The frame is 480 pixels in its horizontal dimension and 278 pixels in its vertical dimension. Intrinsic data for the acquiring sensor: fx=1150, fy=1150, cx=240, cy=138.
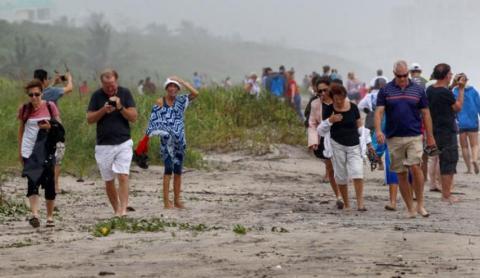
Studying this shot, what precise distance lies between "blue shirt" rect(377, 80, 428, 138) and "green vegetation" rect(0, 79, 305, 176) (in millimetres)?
6091

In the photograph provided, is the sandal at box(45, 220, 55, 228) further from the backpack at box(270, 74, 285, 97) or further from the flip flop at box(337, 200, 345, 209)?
the backpack at box(270, 74, 285, 97)

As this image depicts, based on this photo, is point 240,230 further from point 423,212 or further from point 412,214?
point 423,212

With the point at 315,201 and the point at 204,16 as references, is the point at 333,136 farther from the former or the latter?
the point at 204,16

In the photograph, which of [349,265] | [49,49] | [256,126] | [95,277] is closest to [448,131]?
[349,265]

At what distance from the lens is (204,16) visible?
161 metres

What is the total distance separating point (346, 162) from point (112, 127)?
2.76 m

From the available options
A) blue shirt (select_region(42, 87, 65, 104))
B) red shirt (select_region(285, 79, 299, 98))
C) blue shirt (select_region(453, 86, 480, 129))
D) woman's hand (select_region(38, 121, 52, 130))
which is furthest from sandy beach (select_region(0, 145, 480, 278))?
red shirt (select_region(285, 79, 299, 98))

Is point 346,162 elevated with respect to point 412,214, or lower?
elevated

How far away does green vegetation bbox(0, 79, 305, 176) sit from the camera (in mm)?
18016

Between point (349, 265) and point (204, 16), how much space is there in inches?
6052

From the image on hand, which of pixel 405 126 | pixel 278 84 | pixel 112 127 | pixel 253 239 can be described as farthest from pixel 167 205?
pixel 278 84

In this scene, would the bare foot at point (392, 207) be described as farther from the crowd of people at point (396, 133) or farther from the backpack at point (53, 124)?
the backpack at point (53, 124)

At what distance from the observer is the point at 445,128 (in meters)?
14.0

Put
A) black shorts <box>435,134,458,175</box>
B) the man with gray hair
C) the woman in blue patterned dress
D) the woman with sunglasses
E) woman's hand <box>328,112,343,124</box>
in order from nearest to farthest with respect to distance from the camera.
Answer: the woman with sunglasses, the man with gray hair, woman's hand <box>328,112,343,124</box>, the woman in blue patterned dress, black shorts <box>435,134,458,175</box>
